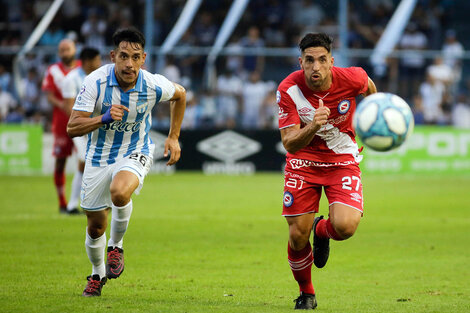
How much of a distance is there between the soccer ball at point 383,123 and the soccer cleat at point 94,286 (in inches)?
101

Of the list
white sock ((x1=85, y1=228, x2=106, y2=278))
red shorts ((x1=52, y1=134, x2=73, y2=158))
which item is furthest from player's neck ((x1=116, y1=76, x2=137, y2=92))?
red shorts ((x1=52, y1=134, x2=73, y2=158))

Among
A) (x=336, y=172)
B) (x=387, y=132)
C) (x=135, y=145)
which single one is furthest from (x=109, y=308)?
(x=387, y=132)

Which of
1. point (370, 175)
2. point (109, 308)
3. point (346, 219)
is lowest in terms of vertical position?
point (370, 175)

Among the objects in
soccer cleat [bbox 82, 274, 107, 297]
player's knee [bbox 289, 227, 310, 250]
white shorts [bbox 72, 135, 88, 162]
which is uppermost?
player's knee [bbox 289, 227, 310, 250]

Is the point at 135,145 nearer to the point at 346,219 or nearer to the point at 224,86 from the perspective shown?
the point at 346,219

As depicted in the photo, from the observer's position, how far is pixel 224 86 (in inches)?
867

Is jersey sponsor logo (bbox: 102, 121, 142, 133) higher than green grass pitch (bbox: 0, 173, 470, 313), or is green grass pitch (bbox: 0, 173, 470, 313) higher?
jersey sponsor logo (bbox: 102, 121, 142, 133)

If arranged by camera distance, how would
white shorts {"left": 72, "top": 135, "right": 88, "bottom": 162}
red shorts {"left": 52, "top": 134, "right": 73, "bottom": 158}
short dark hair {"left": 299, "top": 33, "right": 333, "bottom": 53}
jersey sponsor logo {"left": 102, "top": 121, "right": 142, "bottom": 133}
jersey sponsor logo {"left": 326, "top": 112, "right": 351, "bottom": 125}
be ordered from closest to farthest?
short dark hair {"left": 299, "top": 33, "right": 333, "bottom": 53} → jersey sponsor logo {"left": 326, "top": 112, "right": 351, "bottom": 125} → jersey sponsor logo {"left": 102, "top": 121, "right": 142, "bottom": 133} → white shorts {"left": 72, "top": 135, "right": 88, "bottom": 162} → red shorts {"left": 52, "top": 134, "right": 73, "bottom": 158}

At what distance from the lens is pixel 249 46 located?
23547 millimetres

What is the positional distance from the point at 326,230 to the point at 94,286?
2.04 meters

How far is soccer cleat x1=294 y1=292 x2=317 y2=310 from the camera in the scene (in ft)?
20.9

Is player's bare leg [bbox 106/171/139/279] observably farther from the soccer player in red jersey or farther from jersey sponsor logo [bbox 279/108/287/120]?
the soccer player in red jersey

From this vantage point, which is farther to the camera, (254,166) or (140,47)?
(254,166)

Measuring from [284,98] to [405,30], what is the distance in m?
18.5
